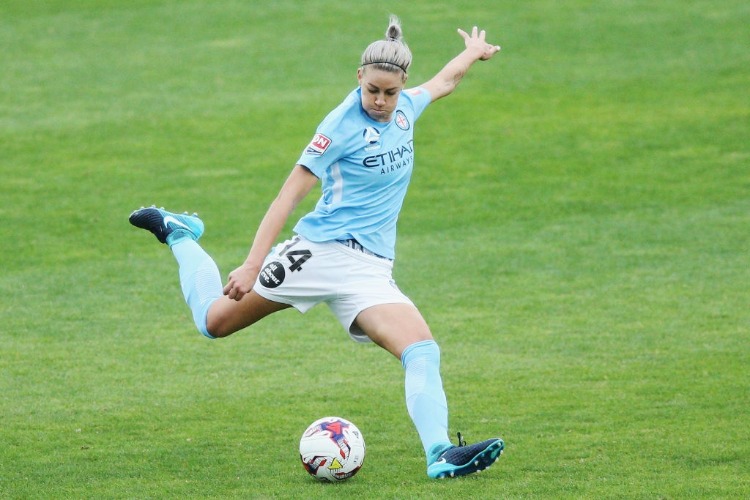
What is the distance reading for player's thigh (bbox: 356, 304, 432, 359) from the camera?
5980 mm

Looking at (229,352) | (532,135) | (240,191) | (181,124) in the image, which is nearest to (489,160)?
(532,135)

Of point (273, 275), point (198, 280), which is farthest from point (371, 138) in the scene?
point (198, 280)

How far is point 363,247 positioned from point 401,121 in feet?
2.43

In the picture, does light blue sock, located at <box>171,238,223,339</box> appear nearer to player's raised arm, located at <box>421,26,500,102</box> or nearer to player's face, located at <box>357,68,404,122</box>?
player's face, located at <box>357,68,404,122</box>

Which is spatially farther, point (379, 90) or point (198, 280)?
point (198, 280)

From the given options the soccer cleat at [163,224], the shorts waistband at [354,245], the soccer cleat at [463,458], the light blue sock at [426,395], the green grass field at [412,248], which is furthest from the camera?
the soccer cleat at [163,224]

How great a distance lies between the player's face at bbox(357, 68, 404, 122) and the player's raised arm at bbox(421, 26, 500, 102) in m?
0.90

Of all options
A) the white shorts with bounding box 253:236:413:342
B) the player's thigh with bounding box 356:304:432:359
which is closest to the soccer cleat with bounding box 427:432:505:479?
the player's thigh with bounding box 356:304:432:359

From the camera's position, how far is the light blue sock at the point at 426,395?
584cm

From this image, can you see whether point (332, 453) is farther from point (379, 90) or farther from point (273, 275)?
point (379, 90)

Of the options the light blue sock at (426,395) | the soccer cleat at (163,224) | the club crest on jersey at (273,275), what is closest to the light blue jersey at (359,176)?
the club crest on jersey at (273,275)

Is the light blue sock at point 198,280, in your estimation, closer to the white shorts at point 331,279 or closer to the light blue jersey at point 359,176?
the white shorts at point 331,279

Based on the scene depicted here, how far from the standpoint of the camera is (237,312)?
6508 millimetres

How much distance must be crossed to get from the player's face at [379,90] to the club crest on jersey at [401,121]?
0.60ft
